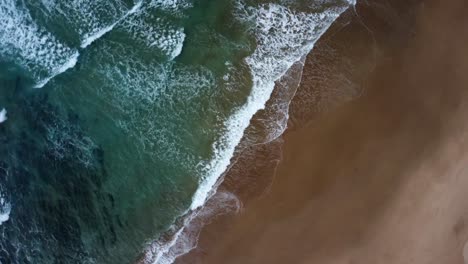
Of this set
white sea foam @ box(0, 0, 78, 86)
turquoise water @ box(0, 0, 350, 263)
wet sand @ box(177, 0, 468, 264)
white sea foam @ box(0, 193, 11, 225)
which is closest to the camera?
wet sand @ box(177, 0, 468, 264)

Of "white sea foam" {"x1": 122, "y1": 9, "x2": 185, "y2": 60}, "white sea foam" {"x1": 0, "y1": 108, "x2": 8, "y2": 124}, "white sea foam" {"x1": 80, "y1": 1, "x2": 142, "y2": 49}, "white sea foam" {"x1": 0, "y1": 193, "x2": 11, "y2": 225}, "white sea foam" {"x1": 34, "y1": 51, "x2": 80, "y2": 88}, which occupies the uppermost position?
"white sea foam" {"x1": 122, "y1": 9, "x2": 185, "y2": 60}

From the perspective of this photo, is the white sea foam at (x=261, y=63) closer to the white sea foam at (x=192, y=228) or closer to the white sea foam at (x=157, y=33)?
the white sea foam at (x=192, y=228)

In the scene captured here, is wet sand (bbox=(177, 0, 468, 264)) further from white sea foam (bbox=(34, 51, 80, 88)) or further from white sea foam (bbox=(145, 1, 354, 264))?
white sea foam (bbox=(34, 51, 80, 88))

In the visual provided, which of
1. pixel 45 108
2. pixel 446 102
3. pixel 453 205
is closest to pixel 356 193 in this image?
pixel 453 205

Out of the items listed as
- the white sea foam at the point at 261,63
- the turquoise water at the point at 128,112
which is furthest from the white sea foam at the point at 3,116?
the white sea foam at the point at 261,63

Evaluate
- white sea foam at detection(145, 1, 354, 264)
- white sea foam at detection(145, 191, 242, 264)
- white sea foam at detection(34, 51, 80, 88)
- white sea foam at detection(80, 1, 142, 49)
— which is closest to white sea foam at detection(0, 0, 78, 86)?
white sea foam at detection(34, 51, 80, 88)

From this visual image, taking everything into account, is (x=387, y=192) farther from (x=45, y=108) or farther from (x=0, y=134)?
(x=0, y=134)
